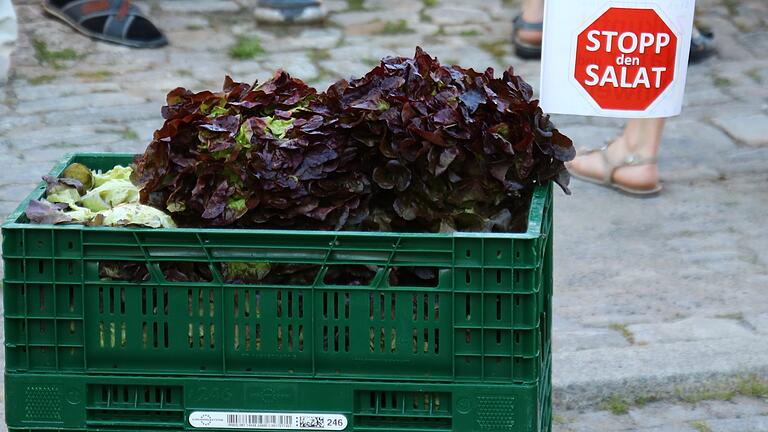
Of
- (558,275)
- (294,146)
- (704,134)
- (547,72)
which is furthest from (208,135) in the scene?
(704,134)

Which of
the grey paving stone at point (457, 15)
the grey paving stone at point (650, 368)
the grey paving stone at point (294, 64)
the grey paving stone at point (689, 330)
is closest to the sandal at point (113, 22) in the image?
the grey paving stone at point (294, 64)

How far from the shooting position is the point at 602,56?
4328mm

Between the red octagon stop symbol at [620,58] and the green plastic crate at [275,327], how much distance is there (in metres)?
1.91

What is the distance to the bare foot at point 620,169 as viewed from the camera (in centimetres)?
606

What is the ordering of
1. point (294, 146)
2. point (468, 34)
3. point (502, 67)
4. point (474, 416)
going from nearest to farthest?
point (474, 416) → point (294, 146) → point (502, 67) → point (468, 34)

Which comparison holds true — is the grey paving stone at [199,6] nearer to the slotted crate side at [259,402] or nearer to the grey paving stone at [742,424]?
the grey paving stone at [742,424]

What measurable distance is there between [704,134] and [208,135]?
468 cm

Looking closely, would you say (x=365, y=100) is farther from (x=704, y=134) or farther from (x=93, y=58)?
(x=93, y=58)

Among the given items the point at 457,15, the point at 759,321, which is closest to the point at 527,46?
the point at 457,15

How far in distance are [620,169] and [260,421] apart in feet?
12.9

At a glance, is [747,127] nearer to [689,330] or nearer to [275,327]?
[689,330]

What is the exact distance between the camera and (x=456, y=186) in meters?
2.62

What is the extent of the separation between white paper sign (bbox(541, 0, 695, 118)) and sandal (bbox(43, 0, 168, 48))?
439 cm

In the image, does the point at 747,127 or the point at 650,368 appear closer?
the point at 650,368
